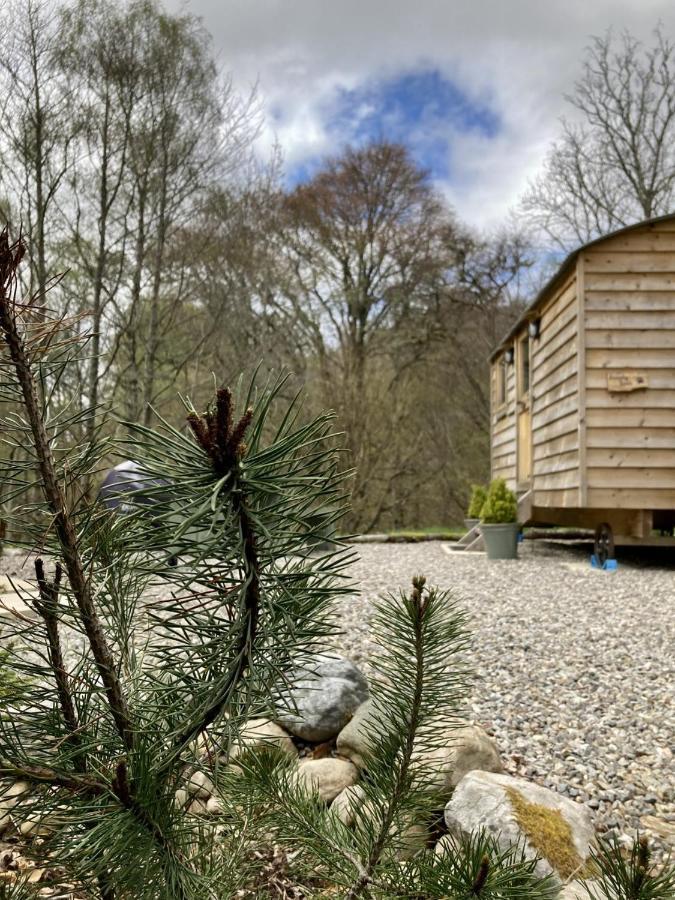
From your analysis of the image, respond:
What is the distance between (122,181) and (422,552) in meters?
6.20

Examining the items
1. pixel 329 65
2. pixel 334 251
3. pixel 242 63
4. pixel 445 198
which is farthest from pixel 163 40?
pixel 445 198

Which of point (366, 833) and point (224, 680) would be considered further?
point (366, 833)

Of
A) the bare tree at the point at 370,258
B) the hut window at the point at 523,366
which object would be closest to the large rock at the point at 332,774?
the hut window at the point at 523,366

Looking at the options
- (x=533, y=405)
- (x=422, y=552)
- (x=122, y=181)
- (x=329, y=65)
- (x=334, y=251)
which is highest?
(x=329, y=65)

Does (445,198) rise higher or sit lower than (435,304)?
higher

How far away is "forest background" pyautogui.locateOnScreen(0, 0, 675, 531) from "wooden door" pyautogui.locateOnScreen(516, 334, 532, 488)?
2.67 metres

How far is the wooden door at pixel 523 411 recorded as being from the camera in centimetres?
962

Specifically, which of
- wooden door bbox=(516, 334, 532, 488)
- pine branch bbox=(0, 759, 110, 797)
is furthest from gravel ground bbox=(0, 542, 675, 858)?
wooden door bbox=(516, 334, 532, 488)

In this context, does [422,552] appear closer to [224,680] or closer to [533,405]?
[533,405]

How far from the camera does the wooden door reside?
9617 millimetres

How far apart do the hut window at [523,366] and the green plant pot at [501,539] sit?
2.77 meters

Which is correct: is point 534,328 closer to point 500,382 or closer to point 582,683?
point 500,382

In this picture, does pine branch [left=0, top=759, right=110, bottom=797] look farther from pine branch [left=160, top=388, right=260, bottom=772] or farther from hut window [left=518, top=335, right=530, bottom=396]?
hut window [left=518, top=335, right=530, bottom=396]

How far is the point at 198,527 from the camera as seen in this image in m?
0.57
